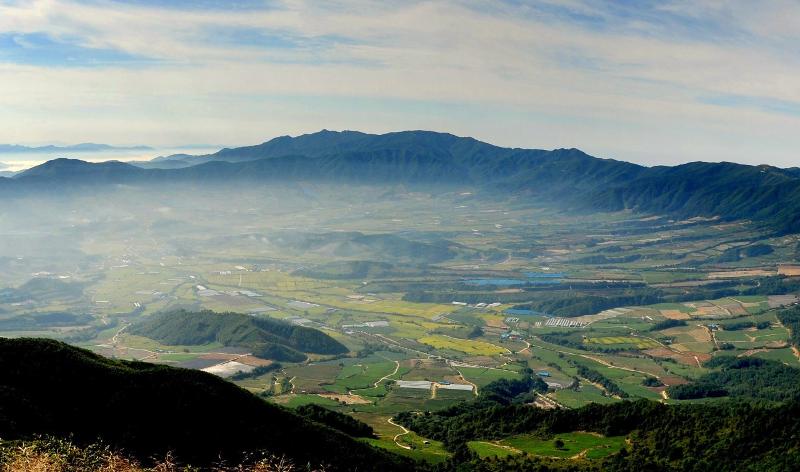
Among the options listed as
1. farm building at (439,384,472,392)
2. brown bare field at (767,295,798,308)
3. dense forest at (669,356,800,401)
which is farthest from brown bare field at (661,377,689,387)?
brown bare field at (767,295,798,308)

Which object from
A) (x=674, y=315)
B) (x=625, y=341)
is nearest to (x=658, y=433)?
(x=625, y=341)

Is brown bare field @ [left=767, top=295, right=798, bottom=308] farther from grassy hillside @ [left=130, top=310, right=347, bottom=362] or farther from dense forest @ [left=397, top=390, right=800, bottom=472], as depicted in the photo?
dense forest @ [left=397, top=390, right=800, bottom=472]

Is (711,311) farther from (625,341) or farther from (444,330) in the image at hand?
(444,330)

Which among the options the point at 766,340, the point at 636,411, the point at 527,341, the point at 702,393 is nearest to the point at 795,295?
the point at 766,340

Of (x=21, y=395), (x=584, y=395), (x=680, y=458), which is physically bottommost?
(x=584, y=395)

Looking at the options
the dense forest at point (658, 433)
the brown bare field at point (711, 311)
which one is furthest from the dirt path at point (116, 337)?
the brown bare field at point (711, 311)

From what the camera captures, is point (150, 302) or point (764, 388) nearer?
point (764, 388)

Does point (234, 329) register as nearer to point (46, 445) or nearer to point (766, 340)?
point (766, 340)
